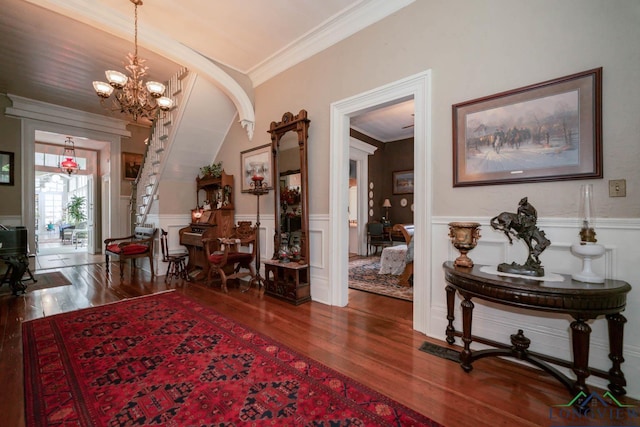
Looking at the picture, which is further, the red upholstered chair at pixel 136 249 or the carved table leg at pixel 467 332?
the red upholstered chair at pixel 136 249

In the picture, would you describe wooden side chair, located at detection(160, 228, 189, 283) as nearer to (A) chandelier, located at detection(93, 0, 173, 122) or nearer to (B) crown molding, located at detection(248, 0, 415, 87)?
(A) chandelier, located at detection(93, 0, 173, 122)

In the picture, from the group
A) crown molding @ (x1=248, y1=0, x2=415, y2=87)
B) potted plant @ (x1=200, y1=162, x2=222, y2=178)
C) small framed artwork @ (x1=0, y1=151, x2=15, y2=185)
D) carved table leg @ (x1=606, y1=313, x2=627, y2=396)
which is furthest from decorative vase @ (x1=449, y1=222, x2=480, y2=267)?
small framed artwork @ (x1=0, y1=151, x2=15, y2=185)

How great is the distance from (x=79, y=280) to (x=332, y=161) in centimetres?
479

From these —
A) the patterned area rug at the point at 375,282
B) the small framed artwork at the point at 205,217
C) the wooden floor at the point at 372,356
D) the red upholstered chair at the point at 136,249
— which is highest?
the small framed artwork at the point at 205,217

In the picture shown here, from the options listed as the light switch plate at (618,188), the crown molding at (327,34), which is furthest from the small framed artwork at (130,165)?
the light switch plate at (618,188)

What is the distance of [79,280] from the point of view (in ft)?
14.5

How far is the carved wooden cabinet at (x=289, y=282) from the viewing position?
129 inches

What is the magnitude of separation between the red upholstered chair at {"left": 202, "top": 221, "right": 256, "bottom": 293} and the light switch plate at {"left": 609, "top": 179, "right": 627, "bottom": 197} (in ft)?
12.7

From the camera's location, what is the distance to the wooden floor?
151 centimetres

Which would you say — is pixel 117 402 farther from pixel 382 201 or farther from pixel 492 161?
pixel 382 201

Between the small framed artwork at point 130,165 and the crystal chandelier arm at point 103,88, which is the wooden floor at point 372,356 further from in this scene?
the small framed artwork at point 130,165

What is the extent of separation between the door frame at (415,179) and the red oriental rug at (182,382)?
45.6 inches

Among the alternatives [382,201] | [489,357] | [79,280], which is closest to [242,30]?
[489,357]

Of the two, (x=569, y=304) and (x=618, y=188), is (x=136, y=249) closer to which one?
(x=569, y=304)
